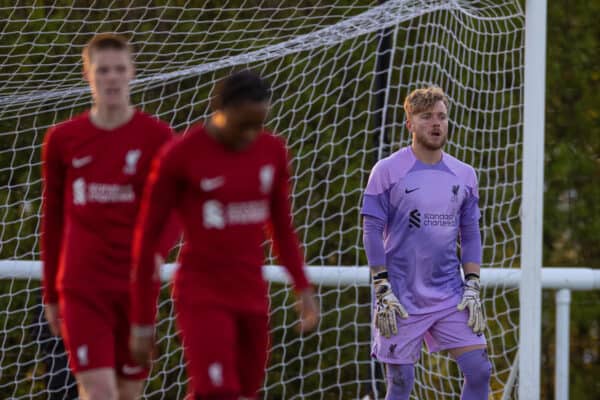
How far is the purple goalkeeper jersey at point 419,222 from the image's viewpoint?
560 centimetres

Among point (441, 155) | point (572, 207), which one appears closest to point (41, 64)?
point (441, 155)

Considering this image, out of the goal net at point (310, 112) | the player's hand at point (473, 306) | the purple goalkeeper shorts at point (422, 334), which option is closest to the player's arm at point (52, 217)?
the purple goalkeeper shorts at point (422, 334)

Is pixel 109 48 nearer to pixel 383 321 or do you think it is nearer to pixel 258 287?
pixel 258 287

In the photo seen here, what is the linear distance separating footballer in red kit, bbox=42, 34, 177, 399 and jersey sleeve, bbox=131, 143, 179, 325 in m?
0.45

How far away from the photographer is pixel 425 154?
18.7 feet

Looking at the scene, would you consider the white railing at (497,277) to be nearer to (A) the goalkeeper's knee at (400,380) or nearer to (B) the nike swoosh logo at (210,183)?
(A) the goalkeeper's knee at (400,380)

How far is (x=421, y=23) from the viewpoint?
26.3 ft

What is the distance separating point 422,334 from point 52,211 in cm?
201

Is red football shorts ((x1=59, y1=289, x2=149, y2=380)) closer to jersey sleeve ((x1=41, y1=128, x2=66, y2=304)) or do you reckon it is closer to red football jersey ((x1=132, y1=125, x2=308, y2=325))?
jersey sleeve ((x1=41, y1=128, x2=66, y2=304))

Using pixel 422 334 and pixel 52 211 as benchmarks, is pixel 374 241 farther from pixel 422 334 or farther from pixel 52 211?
pixel 52 211

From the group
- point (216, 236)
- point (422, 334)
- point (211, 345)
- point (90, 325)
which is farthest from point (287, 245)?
point (422, 334)

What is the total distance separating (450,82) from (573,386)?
12.3 feet

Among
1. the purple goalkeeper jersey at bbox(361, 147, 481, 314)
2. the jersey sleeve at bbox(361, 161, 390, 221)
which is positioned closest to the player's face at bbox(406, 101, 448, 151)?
the purple goalkeeper jersey at bbox(361, 147, 481, 314)

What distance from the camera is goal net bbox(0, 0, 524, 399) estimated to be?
A: 7188mm
